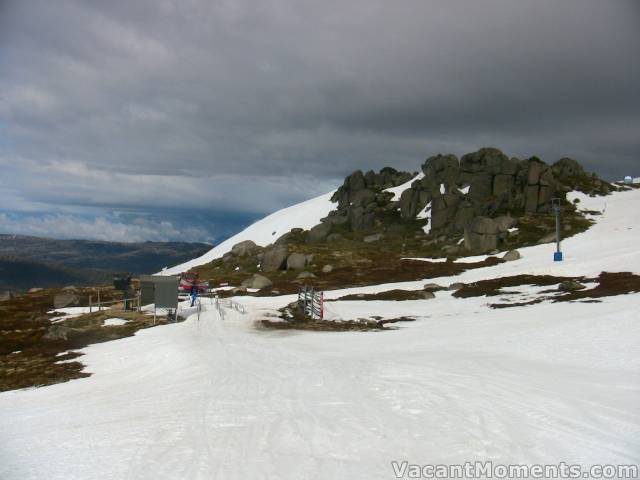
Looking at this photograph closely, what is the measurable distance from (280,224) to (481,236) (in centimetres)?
9054

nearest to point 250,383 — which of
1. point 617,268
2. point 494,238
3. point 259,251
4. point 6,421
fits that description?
point 6,421

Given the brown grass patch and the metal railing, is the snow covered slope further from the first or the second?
the brown grass patch

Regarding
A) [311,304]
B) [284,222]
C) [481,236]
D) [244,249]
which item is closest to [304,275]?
[311,304]

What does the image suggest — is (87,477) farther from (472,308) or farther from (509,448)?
(472,308)

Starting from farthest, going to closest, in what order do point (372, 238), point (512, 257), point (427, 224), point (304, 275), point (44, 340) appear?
point (427, 224)
point (372, 238)
point (304, 275)
point (512, 257)
point (44, 340)

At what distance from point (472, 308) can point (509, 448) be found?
26495 mm

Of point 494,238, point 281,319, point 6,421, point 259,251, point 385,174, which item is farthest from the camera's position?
point 385,174

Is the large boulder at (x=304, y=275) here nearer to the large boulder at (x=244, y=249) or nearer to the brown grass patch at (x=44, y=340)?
the brown grass patch at (x=44, y=340)

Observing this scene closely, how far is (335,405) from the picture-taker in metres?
11.4

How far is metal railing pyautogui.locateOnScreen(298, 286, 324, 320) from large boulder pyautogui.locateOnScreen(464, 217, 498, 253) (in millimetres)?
48549

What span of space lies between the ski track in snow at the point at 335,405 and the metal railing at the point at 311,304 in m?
8.59

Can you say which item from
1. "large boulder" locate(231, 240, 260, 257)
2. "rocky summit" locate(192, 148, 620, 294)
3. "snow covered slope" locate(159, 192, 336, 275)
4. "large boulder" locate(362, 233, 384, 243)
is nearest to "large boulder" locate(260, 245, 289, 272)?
"rocky summit" locate(192, 148, 620, 294)

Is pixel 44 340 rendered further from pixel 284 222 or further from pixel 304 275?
pixel 284 222

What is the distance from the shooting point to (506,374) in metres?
14.4
